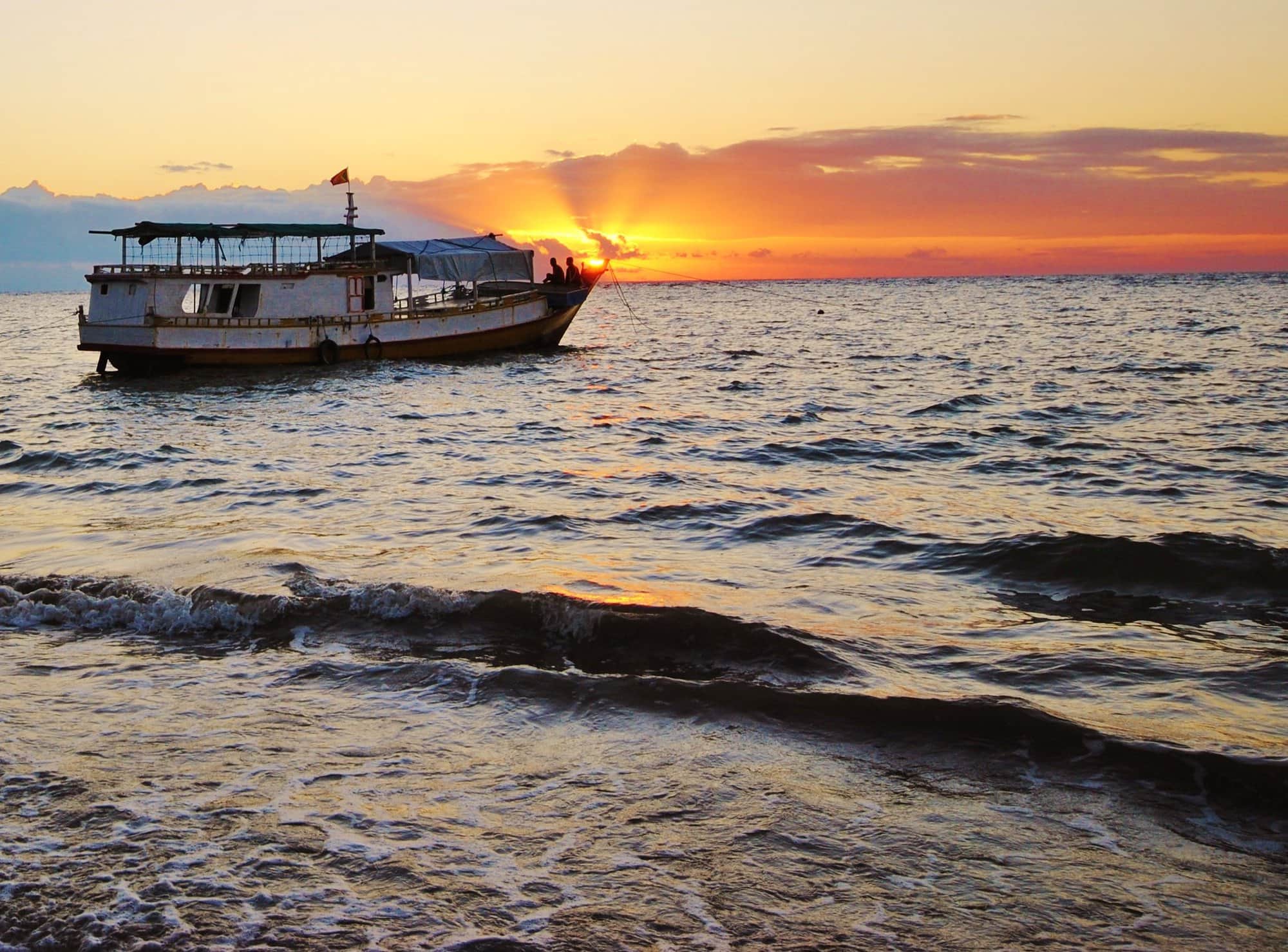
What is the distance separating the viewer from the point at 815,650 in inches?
336

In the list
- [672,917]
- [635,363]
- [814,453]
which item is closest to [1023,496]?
[814,453]

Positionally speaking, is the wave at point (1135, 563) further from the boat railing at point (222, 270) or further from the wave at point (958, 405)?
the boat railing at point (222, 270)

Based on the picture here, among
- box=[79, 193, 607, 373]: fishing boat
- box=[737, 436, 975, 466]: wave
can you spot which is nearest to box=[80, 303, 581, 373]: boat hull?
box=[79, 193, 607, 373]: fishing boat

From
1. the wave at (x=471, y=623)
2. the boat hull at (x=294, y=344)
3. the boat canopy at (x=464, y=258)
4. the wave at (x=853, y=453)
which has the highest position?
the boat canopy at (x=464, y=258)

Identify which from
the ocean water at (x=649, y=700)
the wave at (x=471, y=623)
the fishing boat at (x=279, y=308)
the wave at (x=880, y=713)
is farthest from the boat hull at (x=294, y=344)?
the wave at (x=880, y=713)

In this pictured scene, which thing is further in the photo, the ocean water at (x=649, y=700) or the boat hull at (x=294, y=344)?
the boat hull at (x=294, y=344)

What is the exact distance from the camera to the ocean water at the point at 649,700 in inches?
198

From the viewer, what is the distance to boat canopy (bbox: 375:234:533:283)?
41.3 metres

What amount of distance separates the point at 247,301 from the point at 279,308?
3.51 feet

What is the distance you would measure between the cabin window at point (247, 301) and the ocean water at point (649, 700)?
17408mm

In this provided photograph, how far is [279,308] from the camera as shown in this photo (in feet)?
119

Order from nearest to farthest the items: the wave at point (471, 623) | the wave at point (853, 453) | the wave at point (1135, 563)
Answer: the wave at point (471, 623) → the wave at point (1135, 563) → the wave at point (853, 453)

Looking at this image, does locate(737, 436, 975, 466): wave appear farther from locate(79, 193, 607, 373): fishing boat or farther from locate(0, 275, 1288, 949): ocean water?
locate(79, 193, 607, 373): fishing boat

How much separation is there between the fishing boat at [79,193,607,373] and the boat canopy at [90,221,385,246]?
1.7 inches
